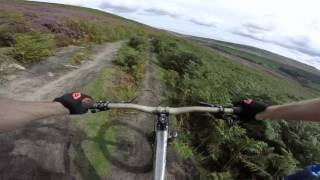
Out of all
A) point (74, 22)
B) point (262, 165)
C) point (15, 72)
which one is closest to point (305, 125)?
point (262, 165)

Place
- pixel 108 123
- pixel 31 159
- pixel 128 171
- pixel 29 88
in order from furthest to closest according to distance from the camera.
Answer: pixel 29 88 → pixel 108 123 → pixel 128 171 → pixel 31 159

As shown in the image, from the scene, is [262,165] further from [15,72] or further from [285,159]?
[15,72]

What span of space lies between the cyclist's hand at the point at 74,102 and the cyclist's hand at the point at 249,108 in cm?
154

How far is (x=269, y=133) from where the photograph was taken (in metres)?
11.2

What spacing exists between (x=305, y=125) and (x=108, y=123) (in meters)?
5.26

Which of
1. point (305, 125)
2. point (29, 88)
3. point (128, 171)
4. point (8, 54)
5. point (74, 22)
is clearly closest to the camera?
point (128, 171)

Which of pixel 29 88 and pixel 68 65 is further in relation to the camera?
pixel 68 65

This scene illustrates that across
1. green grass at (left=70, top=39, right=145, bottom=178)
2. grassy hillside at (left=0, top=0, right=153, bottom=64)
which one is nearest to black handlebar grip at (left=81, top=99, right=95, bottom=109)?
green grass at (left=70, top=39, right=145, bottom=178)

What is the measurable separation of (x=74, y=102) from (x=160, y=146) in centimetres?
90

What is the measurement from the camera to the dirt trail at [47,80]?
13.0 m

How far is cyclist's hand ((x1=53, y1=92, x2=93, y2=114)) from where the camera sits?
388 centimetres

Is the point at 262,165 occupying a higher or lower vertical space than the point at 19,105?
lower

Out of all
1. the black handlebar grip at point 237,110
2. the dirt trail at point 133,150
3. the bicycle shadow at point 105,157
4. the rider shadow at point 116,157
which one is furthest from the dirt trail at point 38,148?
the black handlebar grip at point 237,110

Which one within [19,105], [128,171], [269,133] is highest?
[19,105]
